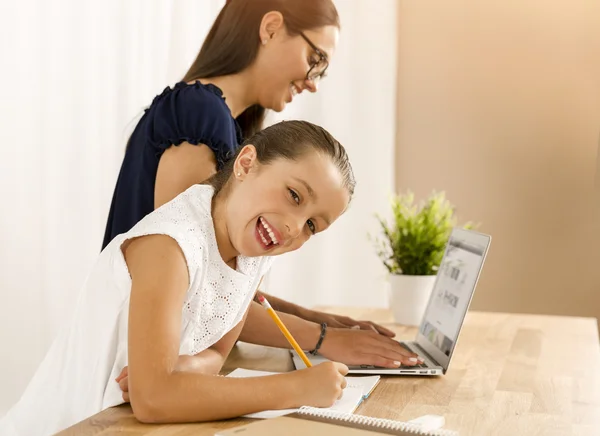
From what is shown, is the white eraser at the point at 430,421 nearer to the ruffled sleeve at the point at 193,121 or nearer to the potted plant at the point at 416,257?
the ruffled sleeve at the point at 193,121

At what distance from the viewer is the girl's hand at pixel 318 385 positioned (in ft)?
3.49

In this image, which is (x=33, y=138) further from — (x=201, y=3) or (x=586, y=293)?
(x=586, y=293)

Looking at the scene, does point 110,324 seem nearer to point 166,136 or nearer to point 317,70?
point 166,136

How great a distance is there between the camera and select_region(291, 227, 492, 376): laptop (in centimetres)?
137

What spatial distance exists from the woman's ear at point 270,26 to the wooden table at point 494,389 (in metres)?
0.60

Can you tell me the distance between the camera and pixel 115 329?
3.92ft

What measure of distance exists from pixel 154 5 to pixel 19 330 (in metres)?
0.90

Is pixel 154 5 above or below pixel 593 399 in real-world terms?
above

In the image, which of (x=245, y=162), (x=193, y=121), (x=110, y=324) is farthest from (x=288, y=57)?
(x=110, y=324)

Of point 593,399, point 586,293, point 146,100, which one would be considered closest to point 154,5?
point 146,100

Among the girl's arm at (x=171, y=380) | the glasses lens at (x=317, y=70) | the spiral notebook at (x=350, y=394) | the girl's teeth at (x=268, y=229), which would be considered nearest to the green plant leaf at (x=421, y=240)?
the glasses lens at (x=317, y=70)

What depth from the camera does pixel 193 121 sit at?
146 cm

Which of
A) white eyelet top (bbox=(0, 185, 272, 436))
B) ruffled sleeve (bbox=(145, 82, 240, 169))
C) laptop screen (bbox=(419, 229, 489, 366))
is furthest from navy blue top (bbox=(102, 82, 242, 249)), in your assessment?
laptop screen (bbox=(419, 229, 489, 366))

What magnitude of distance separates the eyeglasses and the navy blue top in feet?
0.64
